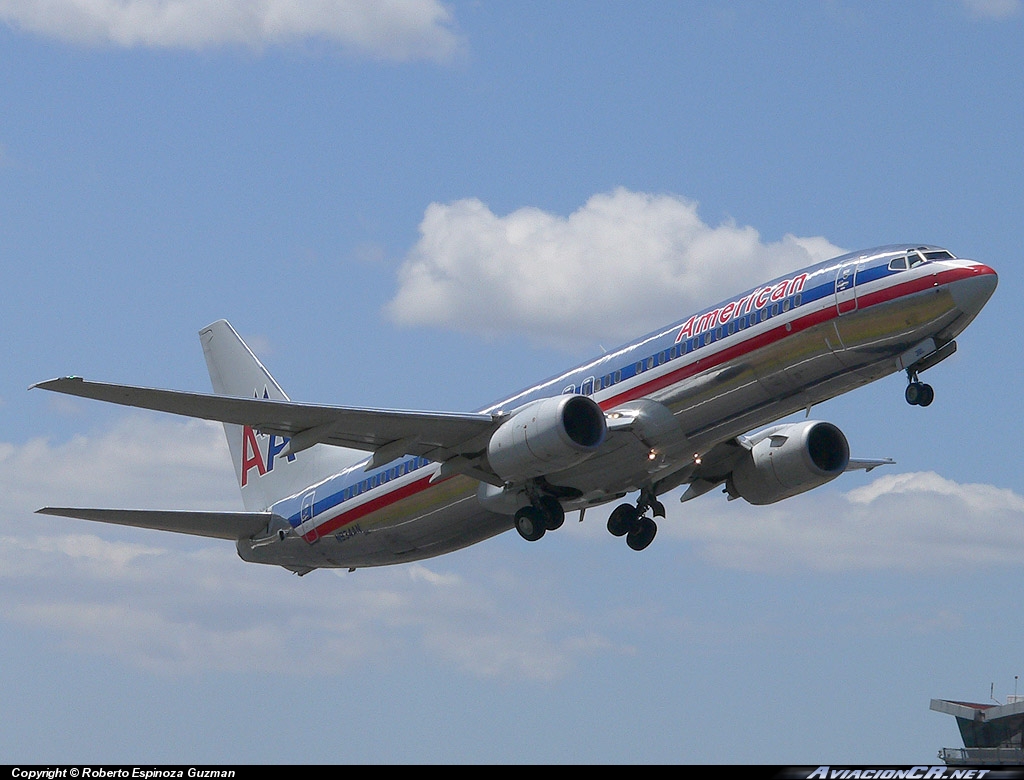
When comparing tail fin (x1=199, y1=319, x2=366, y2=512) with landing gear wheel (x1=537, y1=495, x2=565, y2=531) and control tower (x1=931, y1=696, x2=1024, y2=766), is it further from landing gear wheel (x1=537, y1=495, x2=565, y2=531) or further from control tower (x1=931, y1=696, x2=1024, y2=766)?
control tower (x1=931, y1=696, x2=1024, y2=766)

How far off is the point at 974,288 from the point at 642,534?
13.5m

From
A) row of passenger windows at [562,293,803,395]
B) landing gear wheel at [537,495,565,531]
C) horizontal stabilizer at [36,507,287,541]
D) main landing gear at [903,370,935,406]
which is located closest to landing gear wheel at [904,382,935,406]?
main landing gear at [903,370,935,406]

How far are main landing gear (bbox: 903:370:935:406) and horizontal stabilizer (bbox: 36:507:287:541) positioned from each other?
64.6 feet

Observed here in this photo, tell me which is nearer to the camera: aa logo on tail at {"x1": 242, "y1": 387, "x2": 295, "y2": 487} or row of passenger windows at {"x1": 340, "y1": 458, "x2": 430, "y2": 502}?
row of passenger windows at {"x1": 340, "y1": 458, "x2": 430, "y2": 502}

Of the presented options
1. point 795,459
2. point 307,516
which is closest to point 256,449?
point 307,516

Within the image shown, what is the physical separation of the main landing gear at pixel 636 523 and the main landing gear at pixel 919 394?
1042cm

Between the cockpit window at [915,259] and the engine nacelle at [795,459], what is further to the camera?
the engine nacelle at [795,459]

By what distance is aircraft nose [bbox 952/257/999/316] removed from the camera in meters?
33.9

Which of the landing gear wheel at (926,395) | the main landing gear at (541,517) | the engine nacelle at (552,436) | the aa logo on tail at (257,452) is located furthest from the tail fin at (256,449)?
the landing gear wheel at (926,395)

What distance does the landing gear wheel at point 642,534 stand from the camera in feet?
144

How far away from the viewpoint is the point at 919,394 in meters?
34.9

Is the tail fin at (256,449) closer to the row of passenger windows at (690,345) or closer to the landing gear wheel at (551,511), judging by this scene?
the landing gear wheel at (551,511)

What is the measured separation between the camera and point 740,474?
143ft
